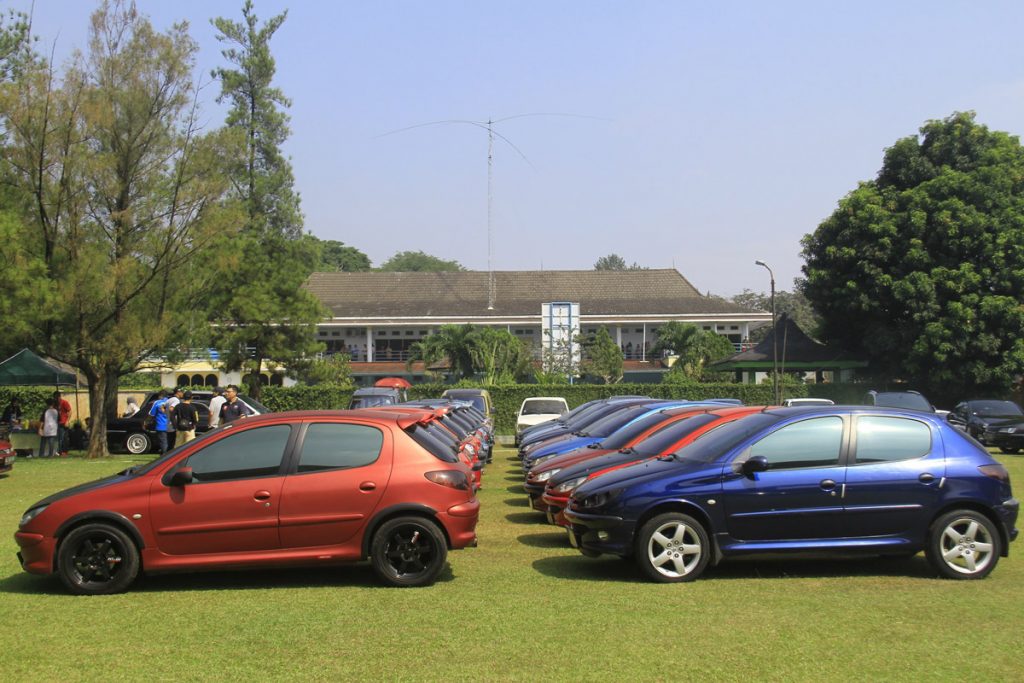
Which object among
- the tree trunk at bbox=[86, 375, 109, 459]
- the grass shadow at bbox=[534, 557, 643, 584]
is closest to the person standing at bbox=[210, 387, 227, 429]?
the tree trunk at bbox=[86, 375, 109, 459]

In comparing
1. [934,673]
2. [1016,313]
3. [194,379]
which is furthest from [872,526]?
[194,379]

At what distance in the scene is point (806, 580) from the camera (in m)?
8.70

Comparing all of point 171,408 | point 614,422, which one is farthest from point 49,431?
point 614,422

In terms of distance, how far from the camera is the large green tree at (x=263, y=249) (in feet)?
140

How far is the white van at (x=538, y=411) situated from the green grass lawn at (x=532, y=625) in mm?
17488

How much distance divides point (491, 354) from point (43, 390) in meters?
17.9

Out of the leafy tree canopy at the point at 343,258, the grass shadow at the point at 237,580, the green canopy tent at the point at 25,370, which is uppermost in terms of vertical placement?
the leafy tree canopy at the point at 343,258

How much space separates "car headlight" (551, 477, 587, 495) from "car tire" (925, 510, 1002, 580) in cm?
362

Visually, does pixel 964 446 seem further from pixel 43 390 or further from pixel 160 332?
pixel 43 390

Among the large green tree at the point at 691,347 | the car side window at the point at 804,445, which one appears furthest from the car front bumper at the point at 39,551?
the large green tree at the point at 691,347

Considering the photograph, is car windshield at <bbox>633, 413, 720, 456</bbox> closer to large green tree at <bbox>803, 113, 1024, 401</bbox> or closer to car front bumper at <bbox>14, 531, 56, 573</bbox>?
car front bumper at <bbox>14, 531, 56, 573</bbox>

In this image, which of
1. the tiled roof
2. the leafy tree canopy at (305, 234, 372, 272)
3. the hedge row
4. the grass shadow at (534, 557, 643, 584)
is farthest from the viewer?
the leafy tree canopy at (305, 234, 372, 272)

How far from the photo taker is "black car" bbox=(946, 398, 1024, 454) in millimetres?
27969

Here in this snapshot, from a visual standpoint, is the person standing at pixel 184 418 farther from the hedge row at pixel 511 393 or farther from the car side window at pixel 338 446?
the hedge row at pixel 511 393
